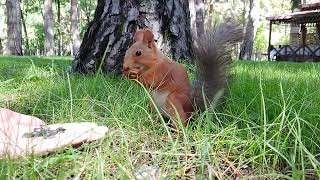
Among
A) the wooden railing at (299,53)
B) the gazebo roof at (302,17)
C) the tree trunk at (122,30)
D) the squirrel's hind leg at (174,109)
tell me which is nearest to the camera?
the squirrel's hind leg at (174,109)

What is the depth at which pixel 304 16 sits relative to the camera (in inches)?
791

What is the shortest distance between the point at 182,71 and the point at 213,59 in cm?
17

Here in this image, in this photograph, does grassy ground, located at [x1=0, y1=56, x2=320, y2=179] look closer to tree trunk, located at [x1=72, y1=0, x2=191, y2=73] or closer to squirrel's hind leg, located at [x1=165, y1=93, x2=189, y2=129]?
squirrel's hind leg, located at [x1=165, y1=93, x2=189, y2=129]

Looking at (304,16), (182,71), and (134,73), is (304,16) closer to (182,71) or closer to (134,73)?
(182,71)

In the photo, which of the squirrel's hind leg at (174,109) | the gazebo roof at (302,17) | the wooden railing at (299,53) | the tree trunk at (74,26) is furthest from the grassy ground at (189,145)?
the gazebo roof at (302,17)

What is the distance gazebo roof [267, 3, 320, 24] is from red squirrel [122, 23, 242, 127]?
63.6ft

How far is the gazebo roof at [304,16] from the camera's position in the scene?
19.8m

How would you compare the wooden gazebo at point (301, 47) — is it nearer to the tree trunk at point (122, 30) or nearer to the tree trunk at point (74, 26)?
the tree trunk at point (74, 26)

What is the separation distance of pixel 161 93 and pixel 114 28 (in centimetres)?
196

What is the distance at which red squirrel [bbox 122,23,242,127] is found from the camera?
1701 mm

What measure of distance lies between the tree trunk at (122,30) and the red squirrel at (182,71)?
173 cm

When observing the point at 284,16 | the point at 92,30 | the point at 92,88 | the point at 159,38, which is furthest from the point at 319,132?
the point at 284,16

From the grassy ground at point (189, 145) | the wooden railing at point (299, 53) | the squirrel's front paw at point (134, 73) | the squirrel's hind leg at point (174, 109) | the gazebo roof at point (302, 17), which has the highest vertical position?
the gazebo roof at point (302, 17)

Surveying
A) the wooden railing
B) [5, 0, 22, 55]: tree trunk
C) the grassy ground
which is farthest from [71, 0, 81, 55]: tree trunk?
the grassy ground
